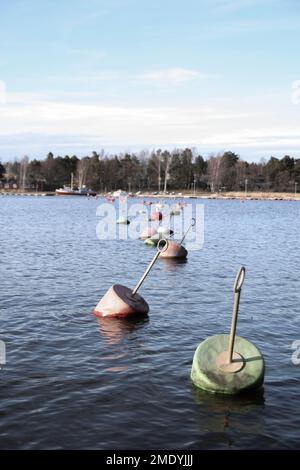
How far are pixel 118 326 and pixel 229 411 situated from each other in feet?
21.2

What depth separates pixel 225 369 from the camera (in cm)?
1251

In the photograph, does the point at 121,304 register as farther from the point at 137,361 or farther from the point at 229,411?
the point at 229,411

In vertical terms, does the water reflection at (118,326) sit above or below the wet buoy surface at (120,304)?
below

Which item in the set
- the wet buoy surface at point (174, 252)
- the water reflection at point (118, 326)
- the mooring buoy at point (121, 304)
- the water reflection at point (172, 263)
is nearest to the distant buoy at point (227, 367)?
the water reflection at point (118, 326)

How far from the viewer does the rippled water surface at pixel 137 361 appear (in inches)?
427

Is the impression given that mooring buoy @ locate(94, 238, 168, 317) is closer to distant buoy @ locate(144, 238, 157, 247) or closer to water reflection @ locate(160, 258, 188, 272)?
water reflection @ locate(160, 258, 188, 272)

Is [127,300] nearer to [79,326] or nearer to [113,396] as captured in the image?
[79,326]

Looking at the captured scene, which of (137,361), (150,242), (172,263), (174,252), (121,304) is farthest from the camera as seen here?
(150,242)

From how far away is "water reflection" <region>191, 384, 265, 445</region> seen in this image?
36.5 feet

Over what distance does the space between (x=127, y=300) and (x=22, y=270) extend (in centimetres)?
1138

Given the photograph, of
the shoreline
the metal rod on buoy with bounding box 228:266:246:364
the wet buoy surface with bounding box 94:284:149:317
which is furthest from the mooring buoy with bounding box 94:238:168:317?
the shoreline

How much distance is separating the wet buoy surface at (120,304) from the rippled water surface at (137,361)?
1.01 feet

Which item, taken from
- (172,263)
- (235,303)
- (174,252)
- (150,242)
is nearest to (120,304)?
→ (235,303)

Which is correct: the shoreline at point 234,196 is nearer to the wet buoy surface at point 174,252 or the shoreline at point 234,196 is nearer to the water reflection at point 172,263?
the wet buoy surface at point 174,252
